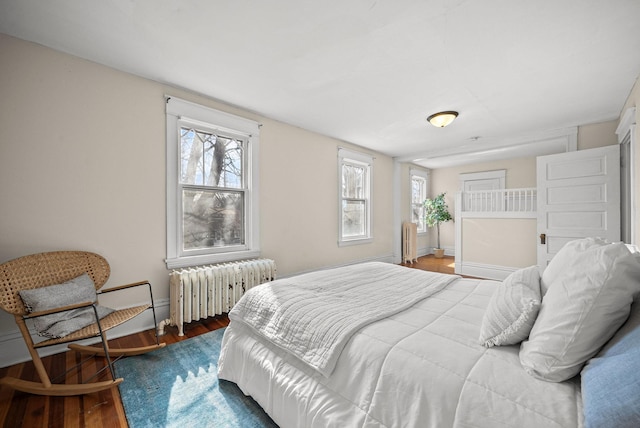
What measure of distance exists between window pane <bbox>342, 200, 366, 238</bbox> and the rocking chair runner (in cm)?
340

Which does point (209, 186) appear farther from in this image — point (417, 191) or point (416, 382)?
point (417, 191)

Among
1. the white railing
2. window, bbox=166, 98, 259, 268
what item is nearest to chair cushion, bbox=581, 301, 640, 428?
window, bbox=166, 98, 259, 268

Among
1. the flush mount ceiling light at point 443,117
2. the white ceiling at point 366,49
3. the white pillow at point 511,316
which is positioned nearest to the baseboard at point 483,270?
the white ceiling at point 366,49

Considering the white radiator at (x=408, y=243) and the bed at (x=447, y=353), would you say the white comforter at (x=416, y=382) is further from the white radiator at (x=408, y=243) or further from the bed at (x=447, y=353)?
the white radiator at (x=408, y=243)

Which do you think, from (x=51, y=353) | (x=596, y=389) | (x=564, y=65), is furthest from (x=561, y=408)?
(x=51, y=353)

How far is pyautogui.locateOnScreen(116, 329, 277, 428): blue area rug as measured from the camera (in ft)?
4.93

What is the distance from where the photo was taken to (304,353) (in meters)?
1.29

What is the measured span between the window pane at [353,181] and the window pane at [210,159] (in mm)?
2133

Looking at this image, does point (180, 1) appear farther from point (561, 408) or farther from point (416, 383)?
point (561, 408)

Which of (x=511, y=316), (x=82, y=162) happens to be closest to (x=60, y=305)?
(x=82, y=162)

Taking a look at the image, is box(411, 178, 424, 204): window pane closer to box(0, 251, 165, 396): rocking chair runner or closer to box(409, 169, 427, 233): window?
box(409, 169, 427, 233): window

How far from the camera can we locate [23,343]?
2.07 metres

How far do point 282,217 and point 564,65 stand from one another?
3400mm

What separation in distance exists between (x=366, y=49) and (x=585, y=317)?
2194 mm
